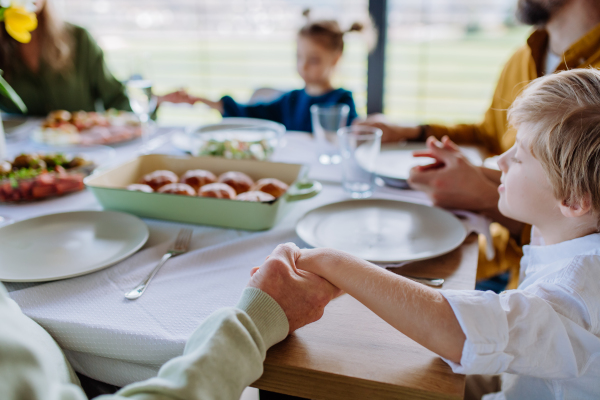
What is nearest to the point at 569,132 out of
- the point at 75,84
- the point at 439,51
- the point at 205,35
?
the point at 75,84

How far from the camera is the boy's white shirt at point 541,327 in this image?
0.55 m

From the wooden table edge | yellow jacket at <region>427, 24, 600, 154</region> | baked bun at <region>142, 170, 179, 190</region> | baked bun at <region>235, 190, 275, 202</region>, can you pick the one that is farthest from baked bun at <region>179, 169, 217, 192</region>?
yellow jacket at <region>427, 24, 600, 154</region>

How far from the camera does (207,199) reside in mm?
905

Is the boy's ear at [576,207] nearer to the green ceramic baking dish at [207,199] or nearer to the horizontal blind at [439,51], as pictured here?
the green ceramic baking dish at [207,199]

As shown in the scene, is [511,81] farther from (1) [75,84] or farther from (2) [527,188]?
(1) [75,84]

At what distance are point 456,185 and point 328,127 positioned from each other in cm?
52

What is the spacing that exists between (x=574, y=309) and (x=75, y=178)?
1.12 meters

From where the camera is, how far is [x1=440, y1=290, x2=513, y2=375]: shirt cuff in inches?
21.3

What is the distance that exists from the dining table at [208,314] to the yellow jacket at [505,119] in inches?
21.3

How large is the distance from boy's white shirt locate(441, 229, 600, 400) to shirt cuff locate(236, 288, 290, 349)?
0.22 m

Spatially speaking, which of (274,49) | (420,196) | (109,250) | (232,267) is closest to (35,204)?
(109,250)

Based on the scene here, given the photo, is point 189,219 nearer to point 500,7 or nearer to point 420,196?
point 420,196

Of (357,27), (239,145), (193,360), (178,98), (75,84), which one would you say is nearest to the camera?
(193,360)

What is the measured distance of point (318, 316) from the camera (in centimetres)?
63
